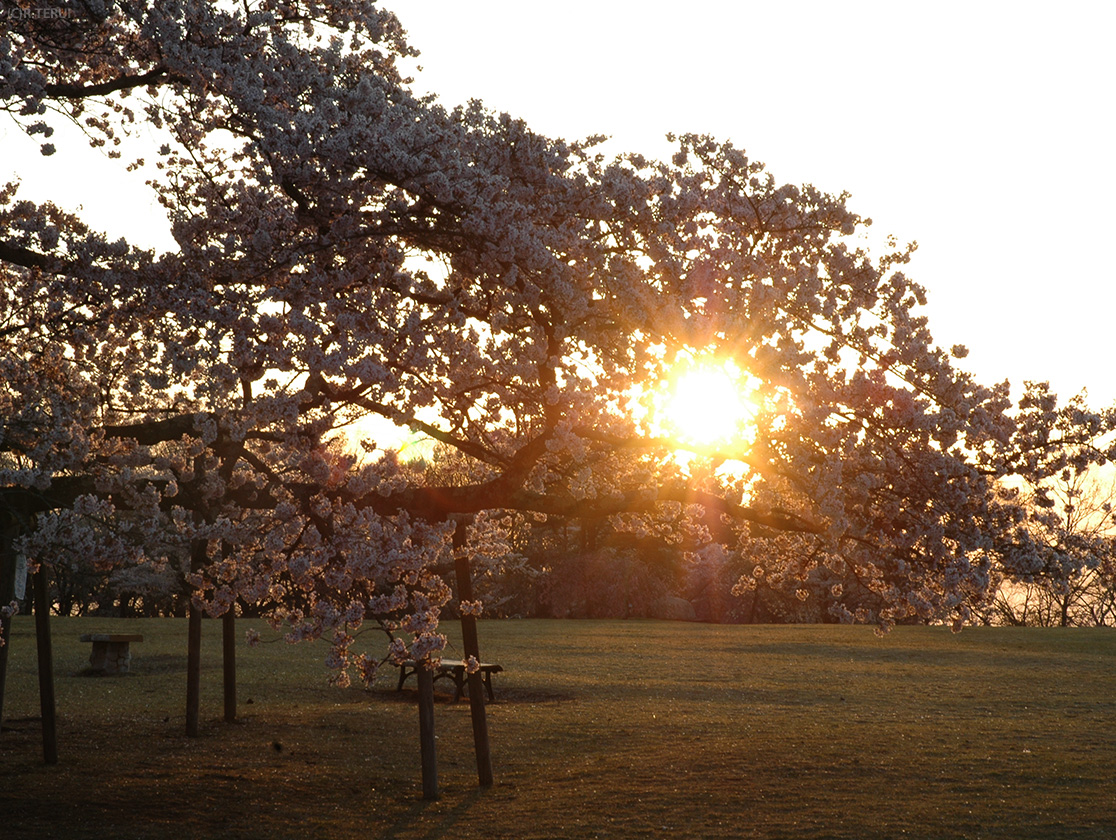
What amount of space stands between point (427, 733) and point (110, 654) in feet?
56.0

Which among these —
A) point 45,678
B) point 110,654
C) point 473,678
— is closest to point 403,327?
point 473,678

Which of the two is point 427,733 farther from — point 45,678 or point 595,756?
point 45,678

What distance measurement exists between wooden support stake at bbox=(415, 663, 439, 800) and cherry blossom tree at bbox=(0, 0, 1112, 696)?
97cm

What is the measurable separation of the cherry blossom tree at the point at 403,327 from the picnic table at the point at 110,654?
13.3m

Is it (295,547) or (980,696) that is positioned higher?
(295,547)

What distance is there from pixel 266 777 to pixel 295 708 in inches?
272

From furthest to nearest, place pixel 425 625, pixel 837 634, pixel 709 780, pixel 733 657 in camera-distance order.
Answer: pixel 837 634, pixel 733 657, pixel 709 780, pixel 425 625

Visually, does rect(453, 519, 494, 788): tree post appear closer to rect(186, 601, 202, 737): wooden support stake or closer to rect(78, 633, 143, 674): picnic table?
rect(186, 601, 202, 737): wooden support stake

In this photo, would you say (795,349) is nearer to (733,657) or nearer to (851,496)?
(851,496)

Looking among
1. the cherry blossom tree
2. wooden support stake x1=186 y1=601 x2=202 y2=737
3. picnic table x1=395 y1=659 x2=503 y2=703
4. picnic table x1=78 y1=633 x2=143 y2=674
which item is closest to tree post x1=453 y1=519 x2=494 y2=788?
the cherry blossom tree

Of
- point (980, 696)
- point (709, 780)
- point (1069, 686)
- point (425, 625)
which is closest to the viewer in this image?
point (425, 625)

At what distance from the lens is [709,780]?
14.1 meters

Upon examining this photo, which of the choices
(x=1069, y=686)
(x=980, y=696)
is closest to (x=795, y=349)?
(x=980, y=696)

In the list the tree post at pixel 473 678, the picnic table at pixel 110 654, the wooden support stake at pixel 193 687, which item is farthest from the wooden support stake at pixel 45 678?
the picnic table at pixel 110 654
